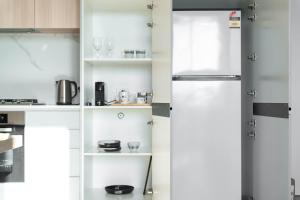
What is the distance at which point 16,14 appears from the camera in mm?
2939

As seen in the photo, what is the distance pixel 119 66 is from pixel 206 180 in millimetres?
1274

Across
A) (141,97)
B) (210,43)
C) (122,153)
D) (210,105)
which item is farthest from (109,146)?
(210,43)

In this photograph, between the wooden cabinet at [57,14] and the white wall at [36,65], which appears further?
the white wall at [36,65]

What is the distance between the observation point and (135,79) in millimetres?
3227

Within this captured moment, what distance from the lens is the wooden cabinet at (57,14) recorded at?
2.94 metres

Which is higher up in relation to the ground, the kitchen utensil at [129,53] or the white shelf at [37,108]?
the kitchen utensil at [129,53]

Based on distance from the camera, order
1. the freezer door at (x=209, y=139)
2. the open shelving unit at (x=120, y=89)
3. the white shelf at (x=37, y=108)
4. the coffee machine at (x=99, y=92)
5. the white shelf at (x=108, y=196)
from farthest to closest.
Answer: the open shelving unit at (x=120, y=89) < the coffee machine at (x=99, y=92) < the white shelf at (x=108, y=196) < the white shelf at (x=37, y=108) < the freezer door at (x=209, y=139)

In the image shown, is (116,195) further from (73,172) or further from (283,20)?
(283,20)

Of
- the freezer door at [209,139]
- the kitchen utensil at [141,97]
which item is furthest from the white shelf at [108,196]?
the kitchen utensil at [141,97]

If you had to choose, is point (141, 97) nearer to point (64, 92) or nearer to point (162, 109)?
point (64, 92)

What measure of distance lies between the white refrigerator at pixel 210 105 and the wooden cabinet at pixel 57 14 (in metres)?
0.89

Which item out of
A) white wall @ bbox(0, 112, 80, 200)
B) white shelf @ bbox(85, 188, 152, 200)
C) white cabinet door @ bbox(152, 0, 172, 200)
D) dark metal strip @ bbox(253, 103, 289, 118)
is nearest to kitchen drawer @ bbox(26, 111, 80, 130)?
white wall @ bbox(0, 112, 80, 200)

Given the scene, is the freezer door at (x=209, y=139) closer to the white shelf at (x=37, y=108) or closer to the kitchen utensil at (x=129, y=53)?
the kitchen utensil at (x=129, y=53)

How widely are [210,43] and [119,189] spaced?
139 cm
